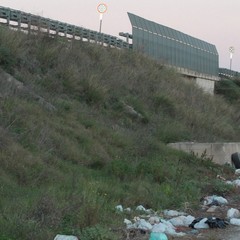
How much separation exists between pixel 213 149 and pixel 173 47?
82.0ft

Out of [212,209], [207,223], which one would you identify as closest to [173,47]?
[212,209]

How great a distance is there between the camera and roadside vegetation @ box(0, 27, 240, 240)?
26.2 feet

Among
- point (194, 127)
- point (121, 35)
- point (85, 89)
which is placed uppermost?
point (121, 35)

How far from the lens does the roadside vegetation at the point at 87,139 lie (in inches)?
315

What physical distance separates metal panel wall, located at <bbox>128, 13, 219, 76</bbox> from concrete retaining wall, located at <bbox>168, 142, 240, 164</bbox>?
15.1 metres

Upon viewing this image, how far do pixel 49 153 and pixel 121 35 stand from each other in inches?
934

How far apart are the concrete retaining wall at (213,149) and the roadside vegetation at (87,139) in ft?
2.64

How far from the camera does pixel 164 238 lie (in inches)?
289

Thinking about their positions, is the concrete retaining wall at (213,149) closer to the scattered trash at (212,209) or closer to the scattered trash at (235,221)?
the scattered trash at (212,209)

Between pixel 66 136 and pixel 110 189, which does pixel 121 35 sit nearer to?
pixel 66 136

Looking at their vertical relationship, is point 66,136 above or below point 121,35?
below

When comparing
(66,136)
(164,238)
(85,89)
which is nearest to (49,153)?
(66,136)

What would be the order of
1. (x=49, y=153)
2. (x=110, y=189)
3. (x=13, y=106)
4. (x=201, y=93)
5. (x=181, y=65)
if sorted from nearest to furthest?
1. (x=110, y=189)
2. (x=49, y=153)
3. (x=13, y=106)
4. (x=201, y=93)
5. (x=181, y=65)

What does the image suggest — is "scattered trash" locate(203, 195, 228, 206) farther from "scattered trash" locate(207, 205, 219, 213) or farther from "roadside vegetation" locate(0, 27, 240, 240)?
"scattered trash" locate(207, 205, 219, 213)
